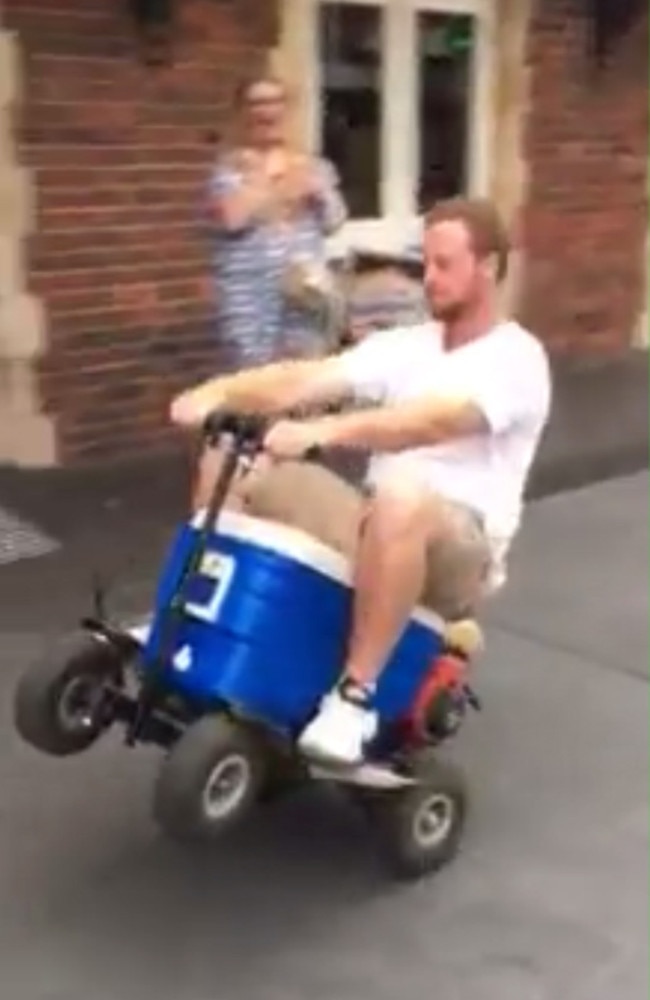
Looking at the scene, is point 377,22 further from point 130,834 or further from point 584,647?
point 130,834

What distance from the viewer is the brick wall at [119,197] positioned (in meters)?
6.25

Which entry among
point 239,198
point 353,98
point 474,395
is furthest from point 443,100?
point 474,395

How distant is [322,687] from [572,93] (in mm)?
5885

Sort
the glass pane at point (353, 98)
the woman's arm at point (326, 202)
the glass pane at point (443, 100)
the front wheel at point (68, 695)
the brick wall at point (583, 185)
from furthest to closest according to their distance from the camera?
1. the brick wall at point (583, 185)
2. the glass pane at point (443, 100)
3. the glass pane at point (353, 98)
4. the woman's arm at point (326, 202)
5. the front wheel at point (68, 695)

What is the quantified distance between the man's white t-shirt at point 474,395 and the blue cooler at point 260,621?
0.92 ft

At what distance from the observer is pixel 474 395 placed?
11.2 feet

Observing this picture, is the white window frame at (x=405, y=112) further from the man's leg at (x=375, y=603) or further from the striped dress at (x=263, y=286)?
the man's leg at (x=375, y=603)

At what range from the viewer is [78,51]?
6.29m

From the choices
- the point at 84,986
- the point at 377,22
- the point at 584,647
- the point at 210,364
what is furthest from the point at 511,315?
the point at 84,986

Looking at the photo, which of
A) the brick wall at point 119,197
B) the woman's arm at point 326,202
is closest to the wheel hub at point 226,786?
the woman's arm at point 326,202

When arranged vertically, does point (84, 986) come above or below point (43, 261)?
below

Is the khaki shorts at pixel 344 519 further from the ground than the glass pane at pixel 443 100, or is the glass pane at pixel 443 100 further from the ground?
the glass pane at pixel 443 100

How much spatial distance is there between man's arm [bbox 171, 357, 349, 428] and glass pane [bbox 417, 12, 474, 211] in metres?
4.76

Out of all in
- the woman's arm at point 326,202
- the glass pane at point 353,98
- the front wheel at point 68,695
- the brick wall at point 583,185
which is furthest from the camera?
A: the brick wall at point 583,185
